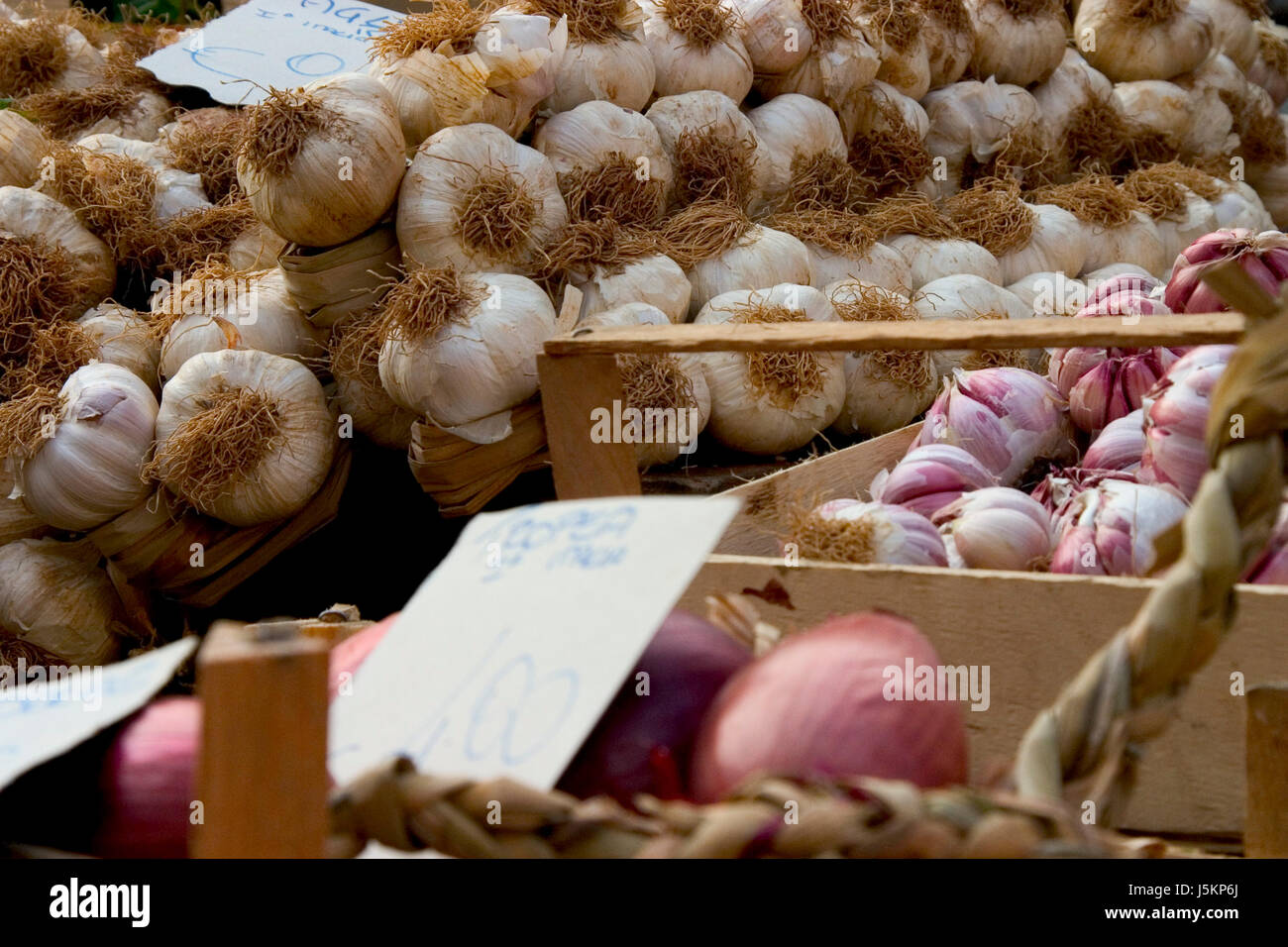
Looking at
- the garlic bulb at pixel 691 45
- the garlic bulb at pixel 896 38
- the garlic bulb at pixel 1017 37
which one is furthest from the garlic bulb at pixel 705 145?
the garlic bulb at pixel 1017 37

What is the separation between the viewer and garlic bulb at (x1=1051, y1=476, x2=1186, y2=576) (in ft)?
3.21

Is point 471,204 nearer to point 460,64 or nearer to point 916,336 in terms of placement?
point 460,64

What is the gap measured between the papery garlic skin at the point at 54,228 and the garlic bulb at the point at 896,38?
1451 mm

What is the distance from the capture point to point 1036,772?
38 cm

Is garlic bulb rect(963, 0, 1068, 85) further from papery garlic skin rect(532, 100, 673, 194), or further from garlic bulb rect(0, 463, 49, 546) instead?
garlic bulb rect(0, 463, 49, 546)

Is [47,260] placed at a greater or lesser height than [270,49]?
lesser

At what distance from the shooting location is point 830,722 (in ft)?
1.44

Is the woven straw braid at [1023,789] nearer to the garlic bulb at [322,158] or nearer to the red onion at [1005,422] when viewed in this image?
the red onion at [1005,422]

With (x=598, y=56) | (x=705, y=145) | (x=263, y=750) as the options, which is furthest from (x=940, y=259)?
(x=263, y=750)

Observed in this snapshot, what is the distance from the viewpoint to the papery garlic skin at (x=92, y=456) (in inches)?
66.3

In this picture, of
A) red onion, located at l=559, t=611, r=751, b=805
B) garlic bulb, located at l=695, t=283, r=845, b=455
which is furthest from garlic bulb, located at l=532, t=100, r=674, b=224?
red onion, located at l=559, t=611, r=751, b=805

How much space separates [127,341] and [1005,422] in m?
1.35

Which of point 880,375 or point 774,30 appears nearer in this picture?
point 880,375
